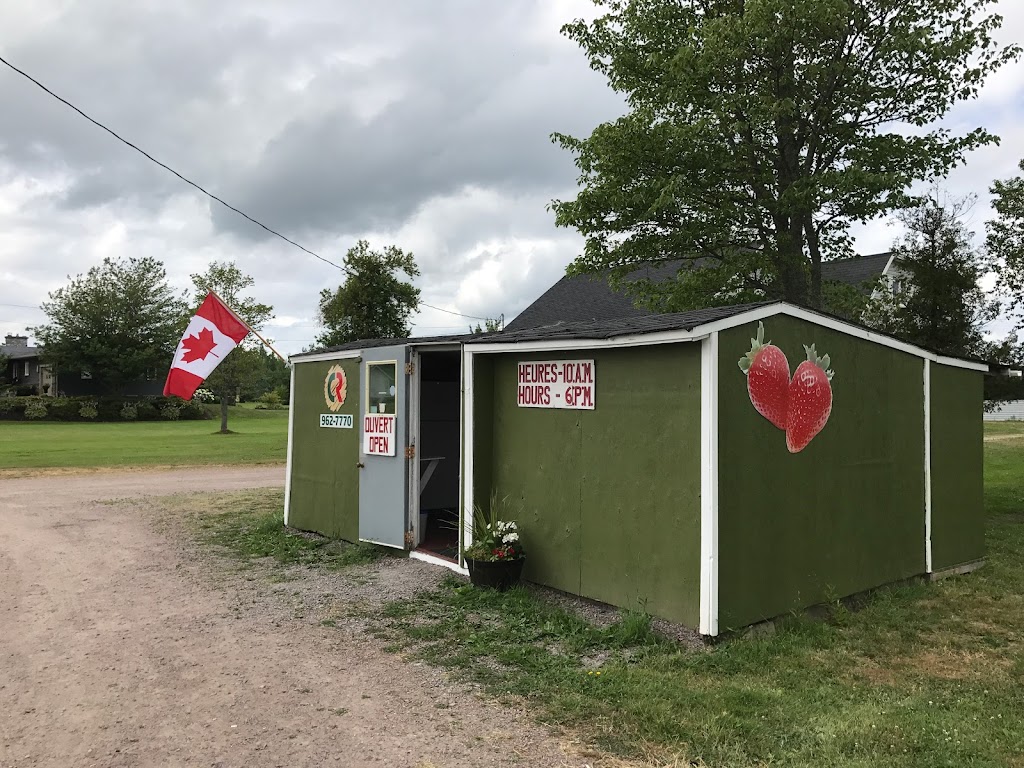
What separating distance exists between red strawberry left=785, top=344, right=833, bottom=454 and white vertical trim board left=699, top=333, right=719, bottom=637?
3.22 ft

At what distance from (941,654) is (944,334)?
26.6 feet

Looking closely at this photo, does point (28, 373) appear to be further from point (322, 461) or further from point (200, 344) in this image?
point (322, 461)

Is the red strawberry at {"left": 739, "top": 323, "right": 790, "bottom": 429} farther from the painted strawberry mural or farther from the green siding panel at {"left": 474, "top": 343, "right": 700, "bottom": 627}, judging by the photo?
the green siding panel at {"left": 474, "top": 343, "right": 700, "bottom": 627}

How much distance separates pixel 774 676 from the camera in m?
4.77

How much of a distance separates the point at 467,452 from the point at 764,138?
7.66 metres

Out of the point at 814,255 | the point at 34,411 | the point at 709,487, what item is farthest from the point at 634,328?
the point at 34,411

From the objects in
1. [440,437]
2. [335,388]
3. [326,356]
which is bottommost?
[440,437]

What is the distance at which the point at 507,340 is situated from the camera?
7.12 metres

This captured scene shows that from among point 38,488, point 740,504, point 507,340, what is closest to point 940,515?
point 740,504

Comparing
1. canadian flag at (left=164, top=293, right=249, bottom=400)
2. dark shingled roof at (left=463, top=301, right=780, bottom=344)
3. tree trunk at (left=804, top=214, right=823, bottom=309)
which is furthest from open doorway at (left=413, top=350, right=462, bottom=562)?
tree trunk at (left=804, top=214, right=823, bottom=309)

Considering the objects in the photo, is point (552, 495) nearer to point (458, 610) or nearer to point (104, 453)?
point (458, 610)

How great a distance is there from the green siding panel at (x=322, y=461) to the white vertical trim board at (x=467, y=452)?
2109 millimetres

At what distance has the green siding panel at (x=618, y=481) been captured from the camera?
5.55m

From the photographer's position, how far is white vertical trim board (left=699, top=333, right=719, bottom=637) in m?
5.27
